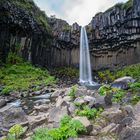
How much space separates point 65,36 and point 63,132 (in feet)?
125

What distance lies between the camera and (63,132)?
273 inches

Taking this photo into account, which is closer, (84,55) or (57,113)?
(57,113)

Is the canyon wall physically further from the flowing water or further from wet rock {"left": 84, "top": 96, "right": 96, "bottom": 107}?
wet rock {"left": 84, "top": 96, "right": 96, "bottom": 107}

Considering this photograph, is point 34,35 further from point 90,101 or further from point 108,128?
point 108,128

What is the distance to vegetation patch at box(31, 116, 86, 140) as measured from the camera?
22.4 feet

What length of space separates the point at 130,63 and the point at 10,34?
751 inches

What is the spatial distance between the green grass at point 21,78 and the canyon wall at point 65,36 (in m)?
2.57

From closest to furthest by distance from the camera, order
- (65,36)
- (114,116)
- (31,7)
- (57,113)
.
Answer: (114,116) → (57,113) → (31,7) → (65,36)

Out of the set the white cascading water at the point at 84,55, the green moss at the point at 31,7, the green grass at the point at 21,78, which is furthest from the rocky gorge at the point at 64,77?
the white cascading water at the point at 84,55

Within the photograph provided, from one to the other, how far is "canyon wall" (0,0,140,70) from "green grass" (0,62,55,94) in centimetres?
257

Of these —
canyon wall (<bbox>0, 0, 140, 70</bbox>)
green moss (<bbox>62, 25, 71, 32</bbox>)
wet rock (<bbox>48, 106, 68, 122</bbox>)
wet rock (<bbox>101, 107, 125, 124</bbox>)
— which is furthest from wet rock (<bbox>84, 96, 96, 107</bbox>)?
green moss (<bbox>62, 25, 71, 32</bbox>)

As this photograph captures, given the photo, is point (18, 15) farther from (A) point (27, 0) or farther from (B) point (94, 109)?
(B) point (94, 109)

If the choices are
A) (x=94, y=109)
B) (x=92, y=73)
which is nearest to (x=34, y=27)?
(x=92, y=73)

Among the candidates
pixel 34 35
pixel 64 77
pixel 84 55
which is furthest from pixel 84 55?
pixel 34 35
